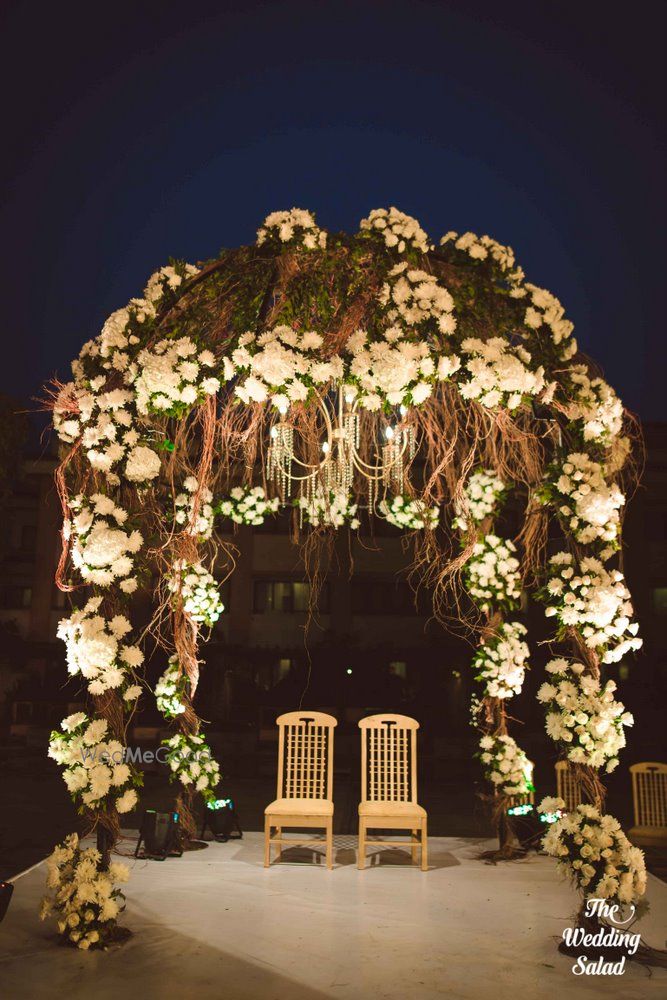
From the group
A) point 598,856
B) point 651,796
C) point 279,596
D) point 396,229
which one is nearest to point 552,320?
point 396,229

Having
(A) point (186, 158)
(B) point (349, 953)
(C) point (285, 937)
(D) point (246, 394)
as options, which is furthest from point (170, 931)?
(A) point (186, 158)

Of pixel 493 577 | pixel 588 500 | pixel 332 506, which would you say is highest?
pixel 332 506

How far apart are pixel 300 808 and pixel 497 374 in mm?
3703

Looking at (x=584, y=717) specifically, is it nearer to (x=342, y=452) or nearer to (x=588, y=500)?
(x=588, y=500)

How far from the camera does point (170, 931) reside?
424 centimetres

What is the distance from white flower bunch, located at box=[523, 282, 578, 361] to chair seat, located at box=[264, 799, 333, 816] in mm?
3808

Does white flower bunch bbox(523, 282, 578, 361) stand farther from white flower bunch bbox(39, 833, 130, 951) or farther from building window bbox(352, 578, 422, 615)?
building window bbox(352, 578, 422, 615)

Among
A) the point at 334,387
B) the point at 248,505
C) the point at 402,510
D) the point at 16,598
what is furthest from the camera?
the point at 16,598

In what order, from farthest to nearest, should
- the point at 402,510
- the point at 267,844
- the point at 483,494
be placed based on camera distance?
the point at 402,510
the point at 483,494
the point at 267,844

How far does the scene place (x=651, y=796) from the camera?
24.3 feet

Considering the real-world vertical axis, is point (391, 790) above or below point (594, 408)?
below

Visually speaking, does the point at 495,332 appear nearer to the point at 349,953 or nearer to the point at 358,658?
the point at 349,953

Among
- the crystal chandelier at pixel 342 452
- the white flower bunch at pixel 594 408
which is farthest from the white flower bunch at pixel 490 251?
the crystal chandelier at pixel 342 452

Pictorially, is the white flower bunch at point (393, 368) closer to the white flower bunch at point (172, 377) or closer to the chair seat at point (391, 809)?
the white flower bunch at point (172, 377)
